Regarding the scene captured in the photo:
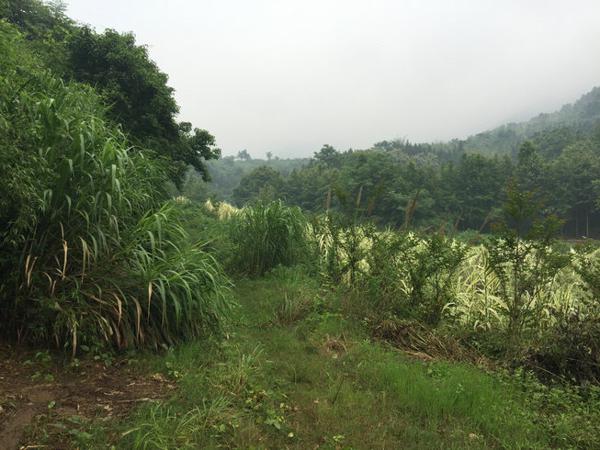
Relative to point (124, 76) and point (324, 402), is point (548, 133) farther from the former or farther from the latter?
point (324, 402)

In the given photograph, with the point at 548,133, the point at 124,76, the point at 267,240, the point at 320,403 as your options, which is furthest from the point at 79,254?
the point at 548,133

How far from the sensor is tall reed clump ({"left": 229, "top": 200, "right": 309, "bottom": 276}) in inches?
263

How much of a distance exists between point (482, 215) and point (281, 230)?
33647 millimetres

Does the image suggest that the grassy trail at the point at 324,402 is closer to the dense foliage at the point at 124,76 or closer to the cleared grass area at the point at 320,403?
the cleared grass area at the point at 320,403

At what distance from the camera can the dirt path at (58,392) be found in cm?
217

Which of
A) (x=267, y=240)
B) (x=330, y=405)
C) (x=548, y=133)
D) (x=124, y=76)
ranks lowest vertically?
(x=330, y=405)

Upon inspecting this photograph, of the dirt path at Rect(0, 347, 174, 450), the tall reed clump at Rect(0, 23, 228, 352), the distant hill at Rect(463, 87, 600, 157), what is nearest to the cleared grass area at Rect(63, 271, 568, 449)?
the dirt path at Rect(0, 347, 174, 450)

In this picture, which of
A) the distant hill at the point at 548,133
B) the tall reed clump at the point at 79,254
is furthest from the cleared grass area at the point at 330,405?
the distant hill at the point at 548,133

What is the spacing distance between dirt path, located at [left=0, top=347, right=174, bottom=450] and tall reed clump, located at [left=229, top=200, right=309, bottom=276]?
3.72 metres

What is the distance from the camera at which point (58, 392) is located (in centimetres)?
254

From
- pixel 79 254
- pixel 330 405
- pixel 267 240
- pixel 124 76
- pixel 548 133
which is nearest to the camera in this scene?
pixel 330 405

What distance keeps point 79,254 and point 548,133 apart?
2495 inches

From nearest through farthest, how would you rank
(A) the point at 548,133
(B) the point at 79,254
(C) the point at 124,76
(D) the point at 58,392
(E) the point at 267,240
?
(D) the point at 58,392, (B) the point at 79,254, (E) the point at 267,240, (C) the point at 124,76, (A) the point at 548,133

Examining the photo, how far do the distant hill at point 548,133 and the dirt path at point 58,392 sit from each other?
56775 mm
